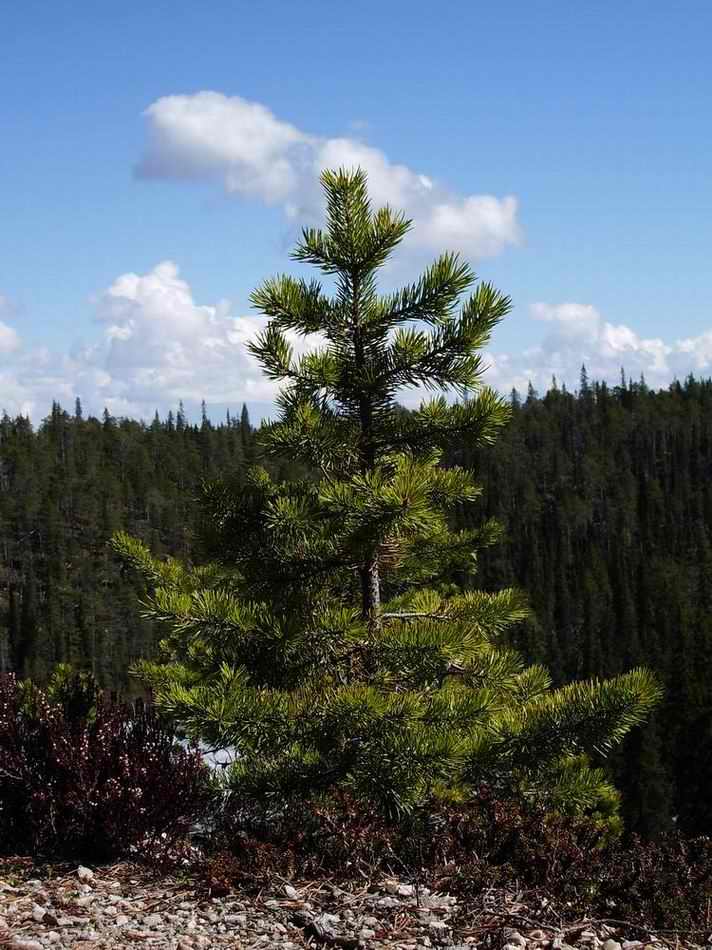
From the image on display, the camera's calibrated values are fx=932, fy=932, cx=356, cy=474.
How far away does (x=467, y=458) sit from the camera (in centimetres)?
15600

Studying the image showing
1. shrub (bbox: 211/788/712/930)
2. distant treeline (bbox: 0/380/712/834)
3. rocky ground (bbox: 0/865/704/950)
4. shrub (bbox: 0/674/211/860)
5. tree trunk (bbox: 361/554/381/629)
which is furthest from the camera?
distant treeline (bbox: 0/380/712/834)

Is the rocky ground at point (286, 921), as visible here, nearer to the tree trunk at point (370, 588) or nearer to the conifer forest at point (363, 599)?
the conifer forest at point (363, 599)

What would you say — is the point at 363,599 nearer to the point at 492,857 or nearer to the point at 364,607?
the point at 364,607

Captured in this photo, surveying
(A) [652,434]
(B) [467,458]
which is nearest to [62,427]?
(B) [467,458]

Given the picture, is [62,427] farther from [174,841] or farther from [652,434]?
[174,841]

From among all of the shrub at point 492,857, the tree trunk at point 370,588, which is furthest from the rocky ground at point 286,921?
the tree trunk at point 370,588

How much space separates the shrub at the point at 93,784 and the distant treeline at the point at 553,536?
138 ft

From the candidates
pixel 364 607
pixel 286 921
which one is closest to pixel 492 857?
pixel 286 921

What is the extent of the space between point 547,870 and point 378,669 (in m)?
1.93

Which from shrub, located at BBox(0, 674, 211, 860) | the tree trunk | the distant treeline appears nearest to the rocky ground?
shrub, located at BBox(0, 674, 211, 860)

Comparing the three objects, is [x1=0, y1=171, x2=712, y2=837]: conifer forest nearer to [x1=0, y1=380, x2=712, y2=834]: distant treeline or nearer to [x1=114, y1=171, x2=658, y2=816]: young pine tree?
[x1=114, y1=171, x2=658, y2=816]: young pine tree

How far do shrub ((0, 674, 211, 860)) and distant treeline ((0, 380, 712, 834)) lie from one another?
138 feet

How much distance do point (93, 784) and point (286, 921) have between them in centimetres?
147

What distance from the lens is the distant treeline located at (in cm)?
5544
